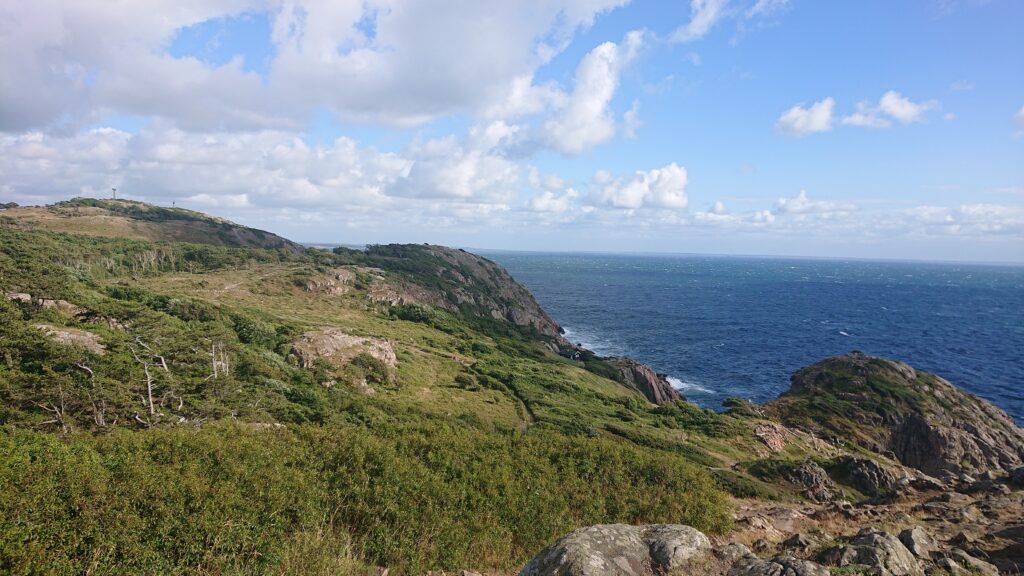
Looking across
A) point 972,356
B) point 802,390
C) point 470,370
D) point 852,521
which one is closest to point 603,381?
point 470,370

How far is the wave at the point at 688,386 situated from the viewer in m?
87.3

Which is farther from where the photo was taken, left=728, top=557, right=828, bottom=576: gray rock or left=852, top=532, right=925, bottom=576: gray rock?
left=852, top=532, right=925, bottom=576: gray rock

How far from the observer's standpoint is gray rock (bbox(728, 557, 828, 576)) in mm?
10825

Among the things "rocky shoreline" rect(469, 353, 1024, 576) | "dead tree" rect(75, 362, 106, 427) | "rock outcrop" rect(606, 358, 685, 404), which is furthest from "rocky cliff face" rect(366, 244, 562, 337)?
"dead tree" rect(75, 362, 106, 427)

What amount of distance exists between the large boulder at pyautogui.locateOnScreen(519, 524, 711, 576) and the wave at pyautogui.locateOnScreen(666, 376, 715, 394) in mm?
81291

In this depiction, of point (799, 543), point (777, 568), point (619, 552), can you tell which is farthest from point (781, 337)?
point (619, 552)

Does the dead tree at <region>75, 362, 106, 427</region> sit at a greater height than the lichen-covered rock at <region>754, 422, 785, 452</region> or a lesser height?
greater

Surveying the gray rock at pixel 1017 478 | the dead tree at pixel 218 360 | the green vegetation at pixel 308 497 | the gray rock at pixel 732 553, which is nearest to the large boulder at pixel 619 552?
the gray rock at pixel 732 553

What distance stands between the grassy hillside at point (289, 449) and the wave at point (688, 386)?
22521 millimetres

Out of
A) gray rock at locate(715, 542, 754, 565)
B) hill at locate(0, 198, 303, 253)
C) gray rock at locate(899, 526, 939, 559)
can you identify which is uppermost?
hill at locate(0, 198, 303, 253)

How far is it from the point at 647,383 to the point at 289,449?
74249 millimetres

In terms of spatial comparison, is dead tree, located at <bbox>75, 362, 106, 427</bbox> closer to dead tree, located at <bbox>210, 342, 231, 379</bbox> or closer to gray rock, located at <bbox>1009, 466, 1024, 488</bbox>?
dead tree, located at <bbox>210, 342, 231, 379</bbox>

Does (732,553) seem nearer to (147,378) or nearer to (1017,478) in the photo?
(1017,478)

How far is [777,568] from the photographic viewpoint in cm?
1138
